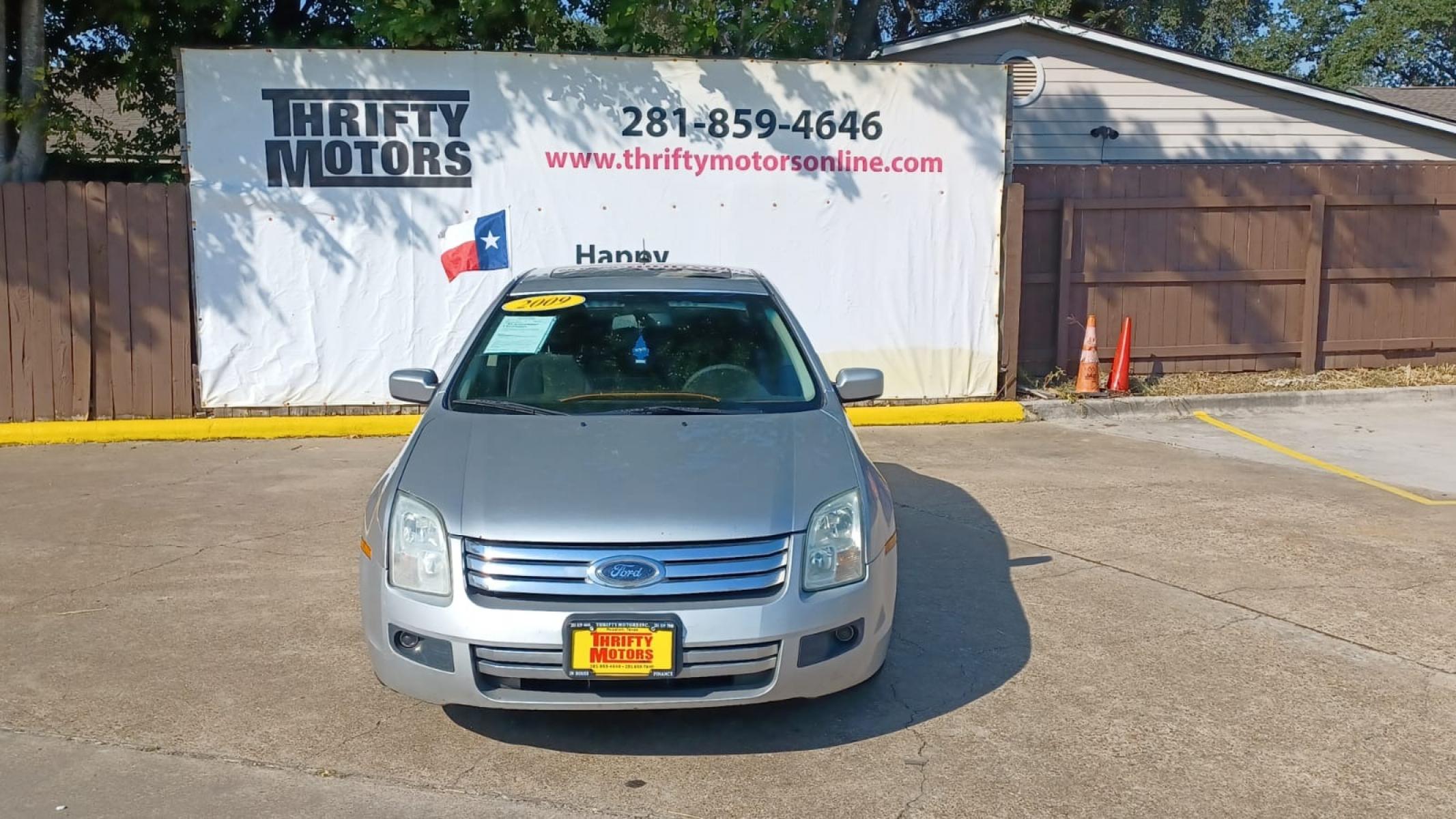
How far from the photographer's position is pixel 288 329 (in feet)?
36.6

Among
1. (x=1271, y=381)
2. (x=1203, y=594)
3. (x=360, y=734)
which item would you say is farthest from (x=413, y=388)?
(x=1271, y=381)

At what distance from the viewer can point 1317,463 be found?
9844mm

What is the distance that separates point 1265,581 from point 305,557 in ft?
16.3

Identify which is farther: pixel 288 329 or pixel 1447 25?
pixel 1447 25

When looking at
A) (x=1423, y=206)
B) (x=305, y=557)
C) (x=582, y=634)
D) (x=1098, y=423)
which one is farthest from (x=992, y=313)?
(x=582, y=634)

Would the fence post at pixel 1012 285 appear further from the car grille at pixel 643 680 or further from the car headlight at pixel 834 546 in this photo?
the car grille at pixel 643 680

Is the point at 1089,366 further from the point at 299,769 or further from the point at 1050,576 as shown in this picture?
the point at 299,769

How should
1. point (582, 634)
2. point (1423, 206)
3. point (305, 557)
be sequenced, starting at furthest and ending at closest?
point (1423, 206)
point (305, 557)
point (582, 634)

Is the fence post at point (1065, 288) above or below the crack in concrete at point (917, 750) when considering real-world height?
above

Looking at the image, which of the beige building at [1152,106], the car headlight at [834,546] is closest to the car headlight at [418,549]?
the car headlight at [834,546]

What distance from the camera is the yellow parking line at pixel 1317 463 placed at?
870 cm

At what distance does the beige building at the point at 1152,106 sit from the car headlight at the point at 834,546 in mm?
12671

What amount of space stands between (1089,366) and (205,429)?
7.39 metres

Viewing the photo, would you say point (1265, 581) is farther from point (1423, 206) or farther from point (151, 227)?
point (151, 227)
